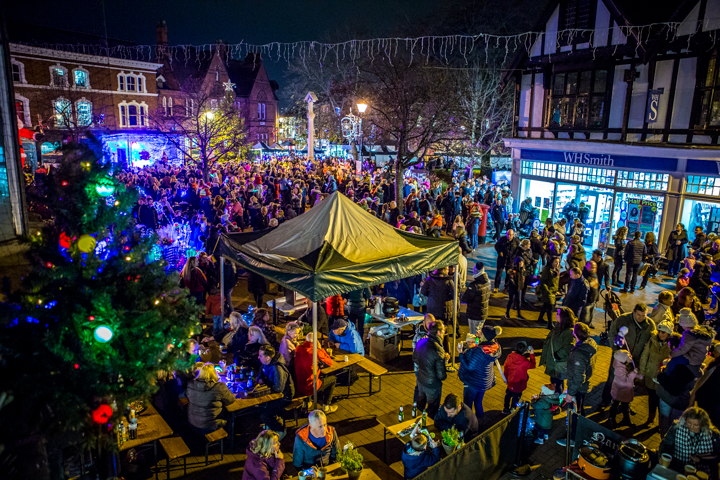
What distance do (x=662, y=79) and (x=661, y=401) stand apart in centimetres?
1186

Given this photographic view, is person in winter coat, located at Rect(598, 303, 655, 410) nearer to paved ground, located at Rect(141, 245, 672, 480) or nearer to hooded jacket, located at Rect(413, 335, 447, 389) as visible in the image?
paved ground, located at Rect(141, 245, 672, 480)

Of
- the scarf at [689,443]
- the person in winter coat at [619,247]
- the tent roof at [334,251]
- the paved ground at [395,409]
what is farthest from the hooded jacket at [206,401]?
the person in winter coat at [619,247]

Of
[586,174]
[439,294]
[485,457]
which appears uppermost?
[586,174]

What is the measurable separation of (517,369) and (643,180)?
1156cm

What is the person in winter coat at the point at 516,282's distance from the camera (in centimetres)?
989

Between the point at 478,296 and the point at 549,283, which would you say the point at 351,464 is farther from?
the point at 549,283

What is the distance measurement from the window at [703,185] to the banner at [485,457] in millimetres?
11788

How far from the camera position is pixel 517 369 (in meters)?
6.21

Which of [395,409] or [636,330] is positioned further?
[395,409]

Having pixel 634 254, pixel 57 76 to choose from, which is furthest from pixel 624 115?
pixel 57 76

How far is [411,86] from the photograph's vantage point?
2047 centimetres

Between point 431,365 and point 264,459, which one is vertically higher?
point 431,365

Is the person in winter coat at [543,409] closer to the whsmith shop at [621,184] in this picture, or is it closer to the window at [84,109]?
the whsmith shop at [621,184]

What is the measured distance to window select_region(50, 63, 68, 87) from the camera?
32.9 metres
